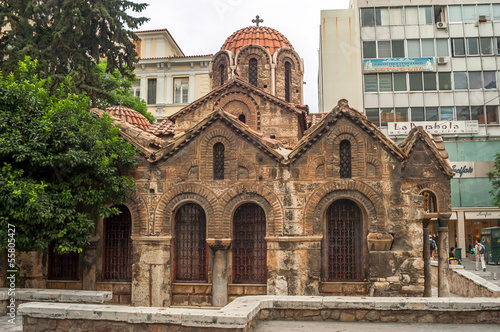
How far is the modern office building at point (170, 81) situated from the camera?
39219mm

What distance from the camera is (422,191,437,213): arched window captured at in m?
15.7

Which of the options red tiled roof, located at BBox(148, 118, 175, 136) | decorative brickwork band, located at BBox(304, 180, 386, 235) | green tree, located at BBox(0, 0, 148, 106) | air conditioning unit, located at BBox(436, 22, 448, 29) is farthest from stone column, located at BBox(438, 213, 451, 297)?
air conditioning unit, located at BBox(436, 22, 448, 29)

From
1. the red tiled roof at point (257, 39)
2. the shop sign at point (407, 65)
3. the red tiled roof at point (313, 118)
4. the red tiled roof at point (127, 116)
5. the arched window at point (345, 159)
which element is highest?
the shop sign at point (407, 65)

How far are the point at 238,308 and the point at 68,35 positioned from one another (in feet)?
53.1

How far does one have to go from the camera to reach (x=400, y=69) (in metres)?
38.1

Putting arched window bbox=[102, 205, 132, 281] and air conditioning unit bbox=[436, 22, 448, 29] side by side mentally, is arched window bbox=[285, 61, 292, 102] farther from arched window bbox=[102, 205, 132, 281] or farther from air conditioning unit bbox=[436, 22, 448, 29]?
air conditioning unit bbox=[436, 22, 448, 29]

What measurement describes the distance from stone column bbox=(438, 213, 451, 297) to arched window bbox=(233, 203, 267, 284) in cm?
565

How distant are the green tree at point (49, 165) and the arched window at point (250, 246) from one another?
3.75 metres

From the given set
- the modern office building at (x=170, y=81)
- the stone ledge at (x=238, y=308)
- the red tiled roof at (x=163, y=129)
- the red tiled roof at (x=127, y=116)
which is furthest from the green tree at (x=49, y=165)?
the modern office building at (x=170, y=81)

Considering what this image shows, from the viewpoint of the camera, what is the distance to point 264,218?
15.2 metres

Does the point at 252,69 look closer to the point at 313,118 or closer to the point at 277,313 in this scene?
the point at 313,118

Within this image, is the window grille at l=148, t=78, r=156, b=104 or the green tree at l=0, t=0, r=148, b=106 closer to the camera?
the green tree at l=0, t=0, r=148, b=106

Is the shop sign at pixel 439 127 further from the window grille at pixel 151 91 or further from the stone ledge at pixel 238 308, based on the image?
the stone ledge at pixel 238 308

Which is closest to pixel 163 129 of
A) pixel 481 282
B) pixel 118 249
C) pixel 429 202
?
pixel 118 249
